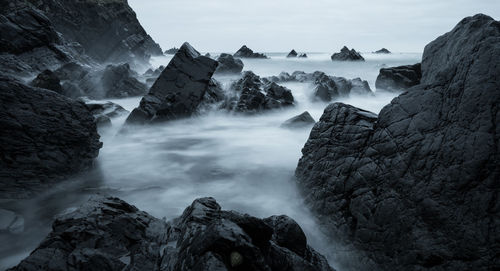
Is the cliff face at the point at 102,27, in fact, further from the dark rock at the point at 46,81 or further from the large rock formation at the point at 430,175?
the large rock formation at the point at 430,175

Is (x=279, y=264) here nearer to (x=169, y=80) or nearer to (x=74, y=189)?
(x=74, y=189)

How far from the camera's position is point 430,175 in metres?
5.17

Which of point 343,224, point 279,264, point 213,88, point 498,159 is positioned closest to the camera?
point 279,264

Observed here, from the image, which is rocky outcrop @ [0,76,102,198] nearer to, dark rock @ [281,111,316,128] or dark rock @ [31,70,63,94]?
dark rock @ [31,70,63,94]

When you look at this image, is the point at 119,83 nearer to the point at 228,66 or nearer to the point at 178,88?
the point at 178,88

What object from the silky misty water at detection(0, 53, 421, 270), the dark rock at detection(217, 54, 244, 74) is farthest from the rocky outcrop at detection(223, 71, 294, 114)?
the dark rock at detection(217, 54, 244, 74)

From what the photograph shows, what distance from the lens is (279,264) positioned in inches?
167

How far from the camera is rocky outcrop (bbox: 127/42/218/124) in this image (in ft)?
50.3

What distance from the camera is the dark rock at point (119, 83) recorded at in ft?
67.4

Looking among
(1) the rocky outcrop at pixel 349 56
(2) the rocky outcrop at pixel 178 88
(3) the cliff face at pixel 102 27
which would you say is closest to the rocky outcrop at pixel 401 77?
(2) the rocky outcrop at pixel 178 88

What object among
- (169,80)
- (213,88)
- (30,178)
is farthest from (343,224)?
(213,88)

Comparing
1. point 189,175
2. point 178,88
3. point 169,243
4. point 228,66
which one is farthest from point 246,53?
point 169,243

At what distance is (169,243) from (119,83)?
18354 millimetres

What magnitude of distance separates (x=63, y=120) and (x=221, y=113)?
33.1 feet
